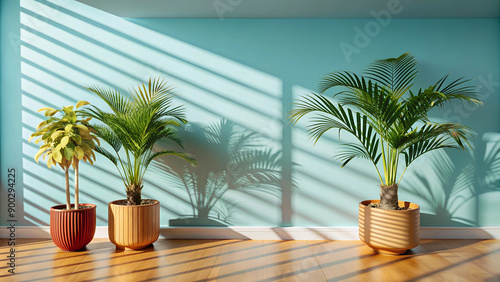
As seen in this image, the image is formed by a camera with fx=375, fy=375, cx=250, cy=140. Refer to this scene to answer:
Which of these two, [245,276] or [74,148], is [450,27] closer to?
[245,276]

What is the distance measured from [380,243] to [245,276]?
1074 mm

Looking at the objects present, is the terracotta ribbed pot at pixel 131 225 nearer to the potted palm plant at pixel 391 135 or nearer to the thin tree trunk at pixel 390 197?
the potted palm plant at pixel 391 135

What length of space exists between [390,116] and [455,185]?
3.87 feet

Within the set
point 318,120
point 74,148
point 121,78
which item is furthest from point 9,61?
point 318,120

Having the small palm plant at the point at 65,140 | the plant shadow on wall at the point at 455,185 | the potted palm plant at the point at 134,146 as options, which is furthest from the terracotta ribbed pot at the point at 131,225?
the plant shadow on wall at the point at 455,185

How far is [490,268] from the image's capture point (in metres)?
2.55

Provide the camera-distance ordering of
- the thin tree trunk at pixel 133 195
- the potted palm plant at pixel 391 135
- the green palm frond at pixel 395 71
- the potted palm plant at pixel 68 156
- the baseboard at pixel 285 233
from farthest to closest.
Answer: the baseboard at pixel 285 233, the green palm frond at pixel 395 71, the thin tree trunk at pixel 133 195, the potted palm plant at pixel 68 156, the potted palm plant at pixel 391 135

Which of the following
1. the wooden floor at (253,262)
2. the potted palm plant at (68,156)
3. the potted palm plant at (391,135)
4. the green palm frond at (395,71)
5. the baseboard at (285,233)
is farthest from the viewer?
the baseboard at (285,233)

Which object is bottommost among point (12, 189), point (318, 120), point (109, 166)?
point (12, 189)

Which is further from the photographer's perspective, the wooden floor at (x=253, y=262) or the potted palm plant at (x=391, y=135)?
the potted palm plant at (x=391, y=135)

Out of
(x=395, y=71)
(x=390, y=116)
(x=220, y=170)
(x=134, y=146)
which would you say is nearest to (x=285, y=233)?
(x=220, y=170)

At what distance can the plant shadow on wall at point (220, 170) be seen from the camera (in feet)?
10.9

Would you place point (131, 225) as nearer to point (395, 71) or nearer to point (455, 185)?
point (395, 71)

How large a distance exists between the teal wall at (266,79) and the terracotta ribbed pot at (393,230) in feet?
1.62
